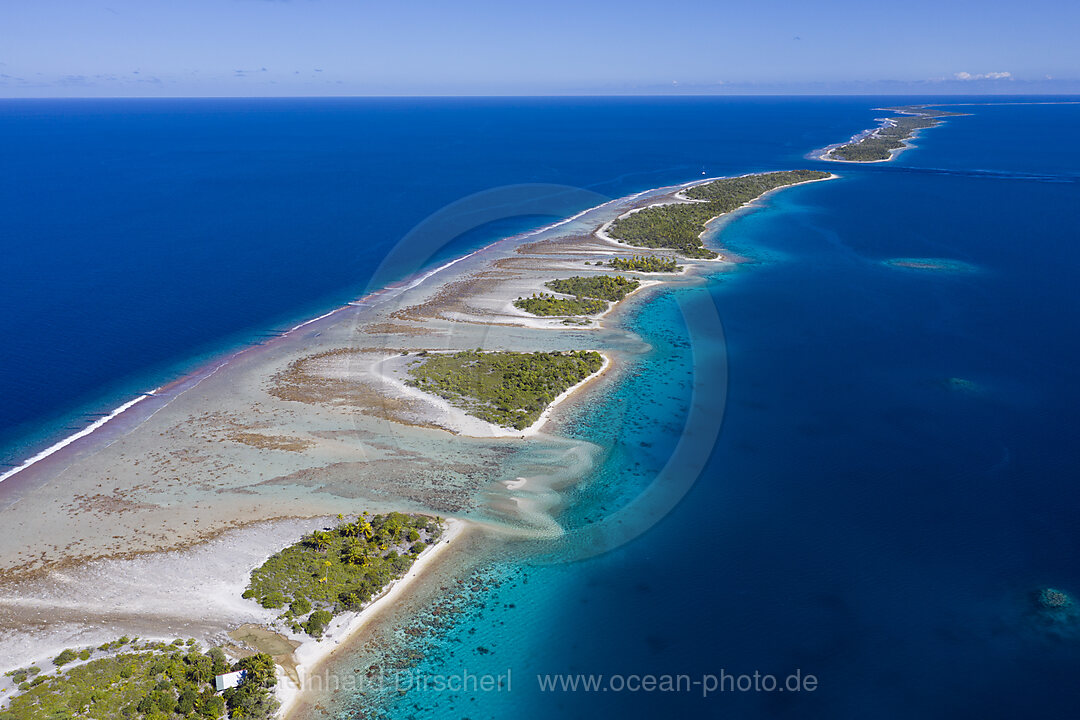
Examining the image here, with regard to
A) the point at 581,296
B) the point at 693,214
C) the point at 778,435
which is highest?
the point at 693,214

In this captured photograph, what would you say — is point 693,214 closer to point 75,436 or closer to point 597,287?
point 597,287

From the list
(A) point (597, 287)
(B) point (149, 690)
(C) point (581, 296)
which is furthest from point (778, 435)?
(B) point (149, 690)

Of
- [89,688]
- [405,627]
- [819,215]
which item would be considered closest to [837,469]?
[405,627]

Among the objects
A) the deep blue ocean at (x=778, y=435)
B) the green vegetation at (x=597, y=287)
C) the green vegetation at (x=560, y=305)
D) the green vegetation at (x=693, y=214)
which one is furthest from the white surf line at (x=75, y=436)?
the green vegetation at (x=693, y=214)

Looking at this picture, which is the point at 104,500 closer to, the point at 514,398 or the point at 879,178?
the point at 514,398

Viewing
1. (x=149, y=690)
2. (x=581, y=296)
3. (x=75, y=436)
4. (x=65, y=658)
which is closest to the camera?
(x=149, y=690)

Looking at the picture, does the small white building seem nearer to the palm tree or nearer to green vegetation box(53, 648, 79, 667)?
green vegetation box(53, 648, 79, 667)

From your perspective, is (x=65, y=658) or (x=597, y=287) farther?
(x=597, y=287)

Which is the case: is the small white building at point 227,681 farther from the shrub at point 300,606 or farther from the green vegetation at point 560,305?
the green vegetation at point 560,305
